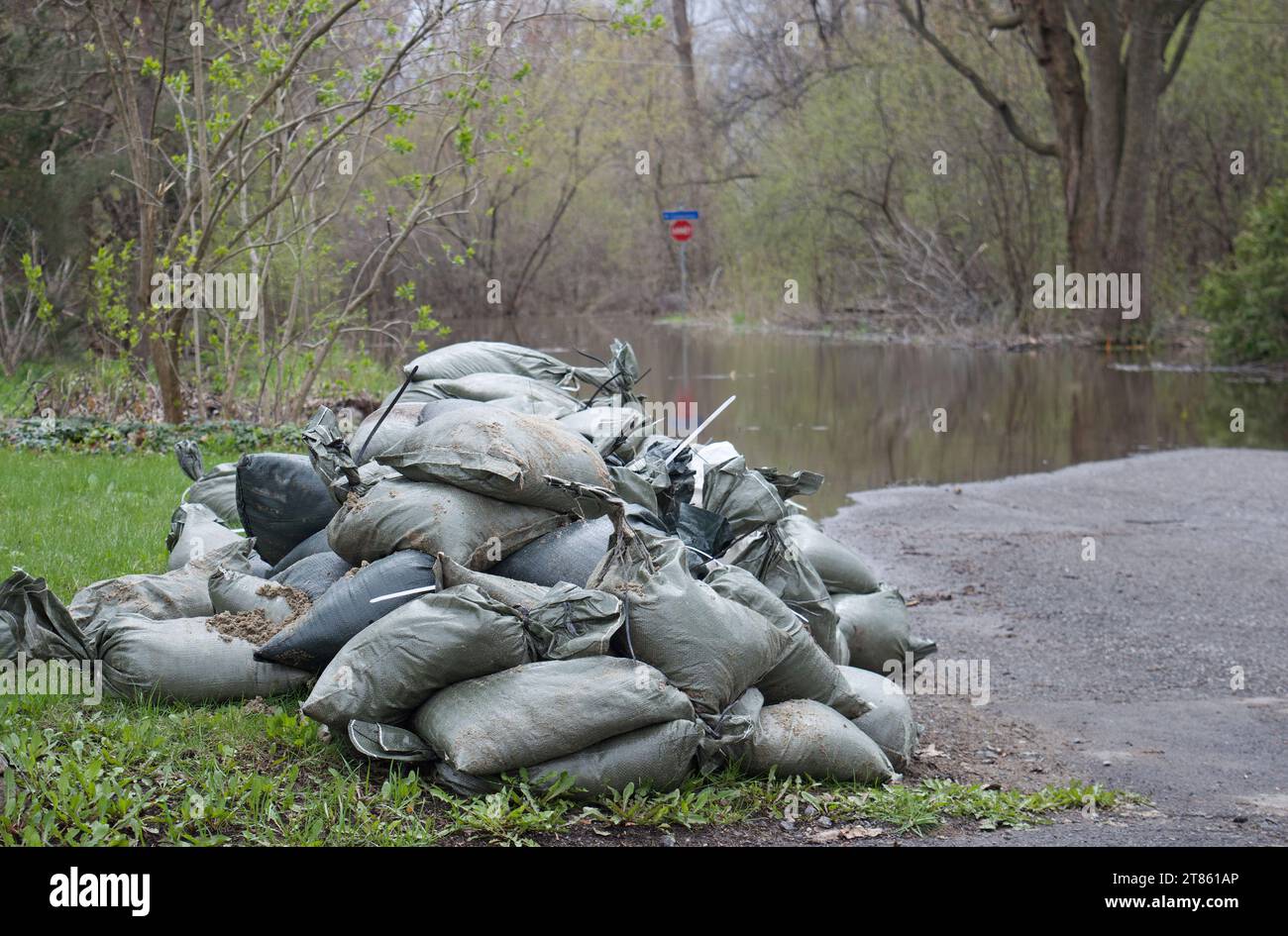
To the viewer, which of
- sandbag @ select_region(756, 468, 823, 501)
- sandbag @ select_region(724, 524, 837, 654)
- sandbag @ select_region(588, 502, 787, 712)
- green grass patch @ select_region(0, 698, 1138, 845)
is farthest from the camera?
sandbag @ select_region(756, 468, 823, 501)

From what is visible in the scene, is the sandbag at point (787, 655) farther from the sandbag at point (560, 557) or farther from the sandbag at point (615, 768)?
the sandbag at point (615, 768)

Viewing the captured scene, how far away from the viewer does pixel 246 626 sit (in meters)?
4.40

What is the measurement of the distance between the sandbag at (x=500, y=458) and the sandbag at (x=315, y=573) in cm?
44

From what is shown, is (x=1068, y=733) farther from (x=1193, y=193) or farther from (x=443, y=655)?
(x=1193, y=193)

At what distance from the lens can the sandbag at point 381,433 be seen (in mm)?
5156

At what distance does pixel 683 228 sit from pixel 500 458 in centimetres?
3488

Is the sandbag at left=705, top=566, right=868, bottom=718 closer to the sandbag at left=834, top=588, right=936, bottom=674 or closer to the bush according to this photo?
the sandbag at left=834, top=588, right=936, bottom=674

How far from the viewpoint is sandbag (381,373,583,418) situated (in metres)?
6.27

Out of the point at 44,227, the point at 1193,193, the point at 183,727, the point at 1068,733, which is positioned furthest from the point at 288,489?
the point at 1193,193

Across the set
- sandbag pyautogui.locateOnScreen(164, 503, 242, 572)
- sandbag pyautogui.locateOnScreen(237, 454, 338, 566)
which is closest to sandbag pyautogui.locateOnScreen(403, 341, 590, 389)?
sandbag pyautogui.locateOnScreen(164, 503, 242, 572)

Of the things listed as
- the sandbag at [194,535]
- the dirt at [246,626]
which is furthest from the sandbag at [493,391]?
the dirt at [246,626]

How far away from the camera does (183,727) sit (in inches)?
160

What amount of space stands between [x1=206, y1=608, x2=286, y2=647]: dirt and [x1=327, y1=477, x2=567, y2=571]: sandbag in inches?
13.1

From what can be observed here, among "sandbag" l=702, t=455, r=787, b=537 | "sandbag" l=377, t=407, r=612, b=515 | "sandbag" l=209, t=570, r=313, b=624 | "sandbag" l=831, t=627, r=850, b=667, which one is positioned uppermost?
"sandbag" l=377, t=407, r=612, b=515
